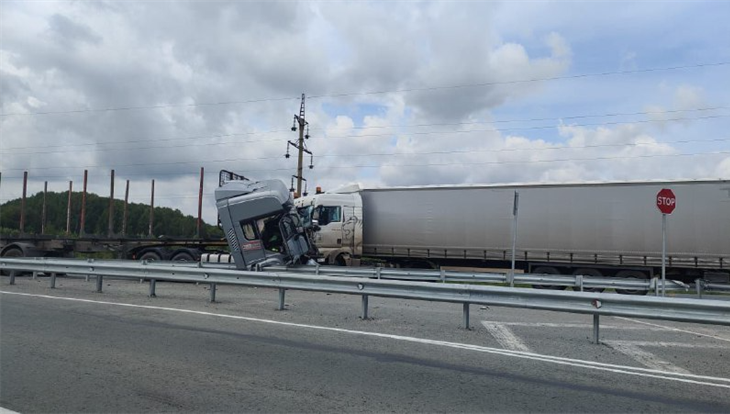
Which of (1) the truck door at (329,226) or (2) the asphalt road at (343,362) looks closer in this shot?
(2) the asphalt road at (343,362)

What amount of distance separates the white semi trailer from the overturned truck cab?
3.60 metres

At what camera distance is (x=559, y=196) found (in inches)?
680

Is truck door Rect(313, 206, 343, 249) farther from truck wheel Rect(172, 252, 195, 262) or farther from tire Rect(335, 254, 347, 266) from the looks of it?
truck wheel Rect(172, 252, 195, 262)

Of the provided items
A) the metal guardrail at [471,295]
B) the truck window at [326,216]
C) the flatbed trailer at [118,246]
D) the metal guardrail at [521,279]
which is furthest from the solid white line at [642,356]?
the flatbed trailer at [118,246]

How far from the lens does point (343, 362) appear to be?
5.88 meters

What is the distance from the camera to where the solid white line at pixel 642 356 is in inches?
236

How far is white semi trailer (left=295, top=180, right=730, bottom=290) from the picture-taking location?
15.6 metres

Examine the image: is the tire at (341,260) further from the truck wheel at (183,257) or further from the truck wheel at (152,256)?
the truck wheel at (152,256)

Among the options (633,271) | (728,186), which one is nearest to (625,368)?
(633,271)

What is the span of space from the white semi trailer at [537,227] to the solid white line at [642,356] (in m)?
9.83

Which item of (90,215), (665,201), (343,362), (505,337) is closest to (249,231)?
(505,337)

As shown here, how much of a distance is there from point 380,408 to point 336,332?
3.31m

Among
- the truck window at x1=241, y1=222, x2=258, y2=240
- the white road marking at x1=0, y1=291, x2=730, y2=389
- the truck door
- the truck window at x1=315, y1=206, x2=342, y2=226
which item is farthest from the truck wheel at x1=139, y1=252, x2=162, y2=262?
the white road marking at x1=0, y1=291, x2=730, y2=389

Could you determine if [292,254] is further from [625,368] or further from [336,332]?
[625,368]
